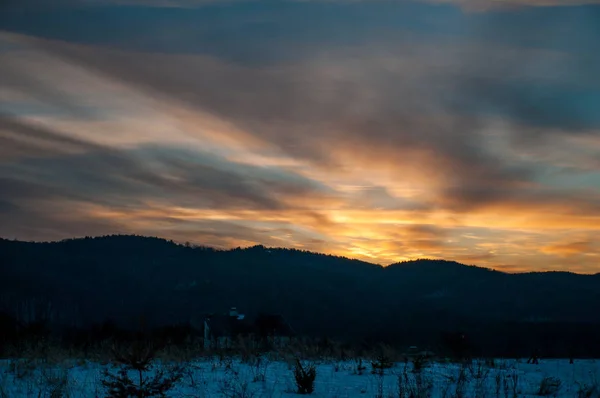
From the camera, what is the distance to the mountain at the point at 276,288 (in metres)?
89.4

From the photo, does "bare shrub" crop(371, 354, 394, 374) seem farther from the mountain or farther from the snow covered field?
the mountain

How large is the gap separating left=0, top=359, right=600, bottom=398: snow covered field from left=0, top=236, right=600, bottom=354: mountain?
2298 inches

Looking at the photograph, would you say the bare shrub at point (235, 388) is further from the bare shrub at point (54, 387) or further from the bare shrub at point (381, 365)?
the bare shrub at point (381, 365)

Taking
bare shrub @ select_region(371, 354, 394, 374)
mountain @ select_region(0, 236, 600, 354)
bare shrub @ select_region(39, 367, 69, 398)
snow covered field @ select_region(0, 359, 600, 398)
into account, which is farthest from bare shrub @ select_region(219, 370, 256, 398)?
mountain @ select_region(0, 236, 600, 354)

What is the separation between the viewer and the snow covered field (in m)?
10.4

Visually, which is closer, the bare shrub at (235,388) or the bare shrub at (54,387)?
the bare shrub at (54,387)

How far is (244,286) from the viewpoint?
381 feet

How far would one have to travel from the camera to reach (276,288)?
115m

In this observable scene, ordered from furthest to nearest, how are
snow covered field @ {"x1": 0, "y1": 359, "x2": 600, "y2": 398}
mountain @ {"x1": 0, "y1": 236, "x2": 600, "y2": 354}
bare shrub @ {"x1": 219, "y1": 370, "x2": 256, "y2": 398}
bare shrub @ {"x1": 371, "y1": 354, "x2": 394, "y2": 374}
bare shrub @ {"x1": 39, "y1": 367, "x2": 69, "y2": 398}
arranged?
mountain @ {"x1": 0, "y1": 236, "x2": 600, "y2": 354} → bare shrub @ {"x1": 371, "y1": 354, "x2": 394, "y2": 374} → snow covered field @ {"x1": 0, "y1": 359, "x2": 600, "y2": 398} → bare shrub @ {"x1": 219, "y1": 370, "x2": 256, "y2": 398} → bare shrub @ {"x1": 39, "y1": 367, "x2": 69, "y2": 398}

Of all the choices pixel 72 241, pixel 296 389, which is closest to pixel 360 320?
pixel 72 241

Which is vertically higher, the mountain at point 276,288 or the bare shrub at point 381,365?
the mountain at point 276,288

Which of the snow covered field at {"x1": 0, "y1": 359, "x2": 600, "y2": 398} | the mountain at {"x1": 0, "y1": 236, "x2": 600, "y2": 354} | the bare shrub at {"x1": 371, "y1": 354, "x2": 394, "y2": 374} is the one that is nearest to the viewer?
the snow covered field at {"x1": 0, "y1": 359, "x2": 600, "y2": 398}

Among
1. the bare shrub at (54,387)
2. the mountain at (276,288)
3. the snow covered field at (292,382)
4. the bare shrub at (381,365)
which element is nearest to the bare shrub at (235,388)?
the snow covered field at (292,382)

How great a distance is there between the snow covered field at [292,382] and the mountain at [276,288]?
58.4 m
